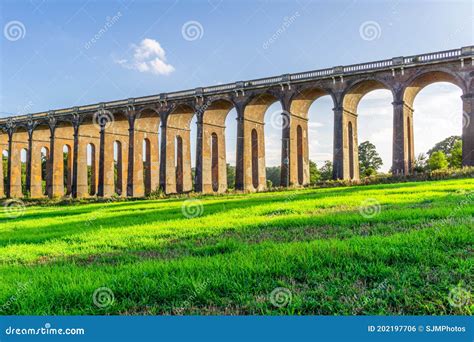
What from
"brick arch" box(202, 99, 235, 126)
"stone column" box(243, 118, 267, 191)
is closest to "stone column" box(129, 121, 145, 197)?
"brick arch" box(202, 99, 235, 126)

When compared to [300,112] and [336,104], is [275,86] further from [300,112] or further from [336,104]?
[336,104]

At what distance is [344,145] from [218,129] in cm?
1607

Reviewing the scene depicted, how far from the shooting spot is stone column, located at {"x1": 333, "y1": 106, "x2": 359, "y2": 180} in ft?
117

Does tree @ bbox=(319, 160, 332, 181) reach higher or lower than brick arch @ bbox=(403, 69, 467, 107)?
lower

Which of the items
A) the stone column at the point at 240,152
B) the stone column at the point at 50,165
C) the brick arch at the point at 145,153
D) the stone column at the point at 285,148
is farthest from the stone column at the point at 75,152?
the stone column at the point at 285,148

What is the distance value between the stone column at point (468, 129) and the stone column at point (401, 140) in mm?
4261

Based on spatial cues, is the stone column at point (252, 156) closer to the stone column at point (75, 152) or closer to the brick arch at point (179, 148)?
the brick arch at point (179, 148)

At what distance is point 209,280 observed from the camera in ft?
16.2

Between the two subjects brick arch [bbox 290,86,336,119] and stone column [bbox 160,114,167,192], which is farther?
stone column [bbox 160,114,167,192]

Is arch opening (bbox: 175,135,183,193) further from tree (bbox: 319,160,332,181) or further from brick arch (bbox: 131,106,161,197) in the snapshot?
tree (bbox: 319,160,332,181)

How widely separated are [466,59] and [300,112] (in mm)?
15383

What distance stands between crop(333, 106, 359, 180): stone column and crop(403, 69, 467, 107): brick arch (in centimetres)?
529

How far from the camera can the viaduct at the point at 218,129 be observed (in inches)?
1335

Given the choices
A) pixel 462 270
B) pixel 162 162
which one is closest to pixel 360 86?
pixel 162 162
